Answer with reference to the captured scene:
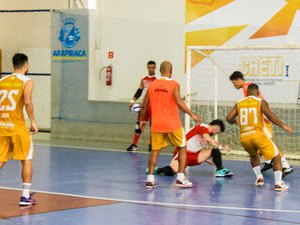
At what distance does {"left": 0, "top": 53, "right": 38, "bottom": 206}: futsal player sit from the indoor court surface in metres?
0.52

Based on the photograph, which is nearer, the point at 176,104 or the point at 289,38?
the point at 176,104

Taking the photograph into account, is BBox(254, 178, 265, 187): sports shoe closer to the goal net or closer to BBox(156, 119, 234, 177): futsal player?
BBox(156, 119, 234, 177): futsal player

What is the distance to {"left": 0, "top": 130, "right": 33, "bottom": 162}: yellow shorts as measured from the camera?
392 inches

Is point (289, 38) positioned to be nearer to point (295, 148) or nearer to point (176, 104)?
point (295, 148)

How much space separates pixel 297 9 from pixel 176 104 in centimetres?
890

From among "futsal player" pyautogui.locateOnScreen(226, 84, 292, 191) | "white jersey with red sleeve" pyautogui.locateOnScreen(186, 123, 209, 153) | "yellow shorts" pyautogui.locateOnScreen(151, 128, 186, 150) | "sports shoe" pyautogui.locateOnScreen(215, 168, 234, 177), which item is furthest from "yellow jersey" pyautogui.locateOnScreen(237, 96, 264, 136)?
"sports shoe" pyautogui.locateOnScreen(215, 168, 234, 177)

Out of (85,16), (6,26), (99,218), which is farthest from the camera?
(6,26)

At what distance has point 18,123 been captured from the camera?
395 inches

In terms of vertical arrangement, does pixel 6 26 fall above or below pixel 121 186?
above

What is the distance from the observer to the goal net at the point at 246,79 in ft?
58.3

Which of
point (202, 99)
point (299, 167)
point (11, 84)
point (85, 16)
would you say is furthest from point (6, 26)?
point (11, 84)

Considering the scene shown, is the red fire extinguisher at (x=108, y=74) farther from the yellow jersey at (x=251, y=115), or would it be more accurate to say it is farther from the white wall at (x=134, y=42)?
the yellow jersey at (x=251, y=115)

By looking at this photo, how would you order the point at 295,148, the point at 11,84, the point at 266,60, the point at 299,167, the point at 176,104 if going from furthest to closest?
1. the point at 266,60
2. the point at 295,148
3. the point at 299,167
4. the point at 176,104
5. the point at 11,84

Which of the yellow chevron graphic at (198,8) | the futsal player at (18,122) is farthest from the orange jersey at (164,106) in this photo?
the yellow chevron graphic at (198,8)
